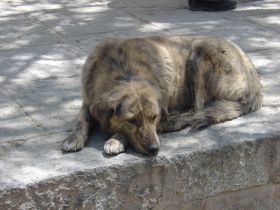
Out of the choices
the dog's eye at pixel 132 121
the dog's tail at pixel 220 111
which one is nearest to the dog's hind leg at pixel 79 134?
the dog's eye at pixel 132 121

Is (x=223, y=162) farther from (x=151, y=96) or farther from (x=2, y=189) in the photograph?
(x=2, y=189)

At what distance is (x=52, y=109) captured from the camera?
18.8 ft

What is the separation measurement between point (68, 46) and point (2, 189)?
3681mm

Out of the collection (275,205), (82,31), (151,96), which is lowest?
(275,205)

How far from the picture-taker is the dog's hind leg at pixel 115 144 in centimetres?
476

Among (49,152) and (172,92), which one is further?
(172,92)

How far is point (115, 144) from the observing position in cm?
480

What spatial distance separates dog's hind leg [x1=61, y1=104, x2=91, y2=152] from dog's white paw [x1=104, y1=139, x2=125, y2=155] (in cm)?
21

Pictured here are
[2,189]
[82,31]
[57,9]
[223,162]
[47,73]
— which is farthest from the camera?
[57,9]

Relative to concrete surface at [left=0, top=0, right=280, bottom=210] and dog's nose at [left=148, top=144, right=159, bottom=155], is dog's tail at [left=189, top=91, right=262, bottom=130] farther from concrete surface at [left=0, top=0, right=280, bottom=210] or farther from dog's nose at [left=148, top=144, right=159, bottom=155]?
dog's nose at [left=148, top=144, right=159, bottom=155]

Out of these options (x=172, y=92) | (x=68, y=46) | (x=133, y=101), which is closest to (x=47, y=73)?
(x=68, y=46)

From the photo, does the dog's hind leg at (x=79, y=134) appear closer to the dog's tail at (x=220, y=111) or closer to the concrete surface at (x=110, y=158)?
the concrete surface at (x=110, y=158)

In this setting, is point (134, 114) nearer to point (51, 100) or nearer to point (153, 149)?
point (153, 149)

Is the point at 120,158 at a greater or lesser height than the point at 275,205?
greater
